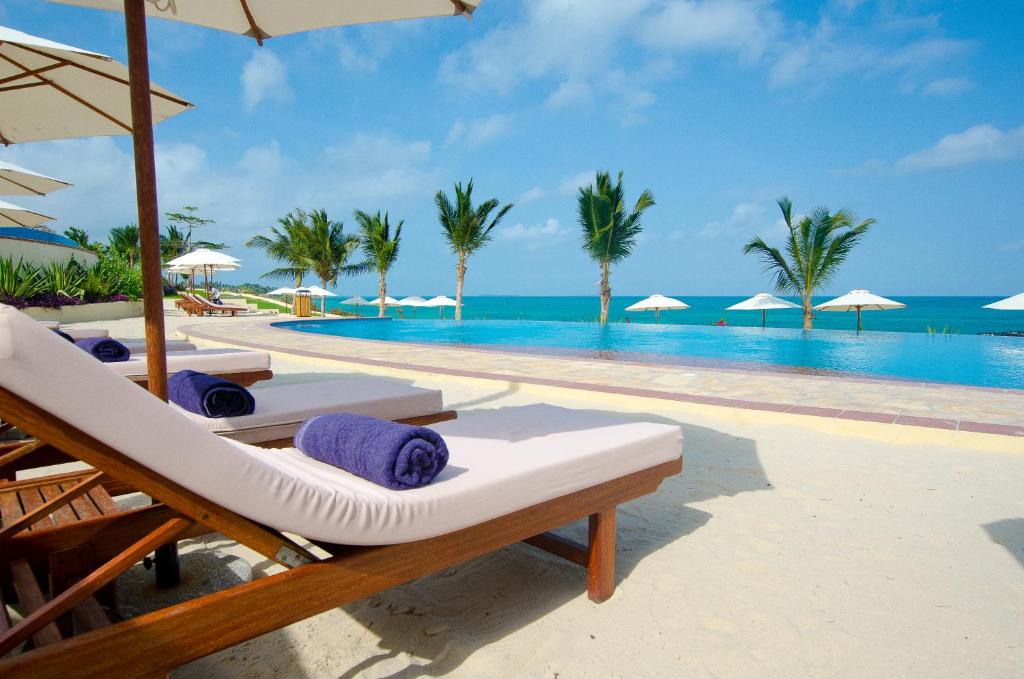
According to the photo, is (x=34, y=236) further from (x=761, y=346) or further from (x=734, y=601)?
(x=734, y=601)

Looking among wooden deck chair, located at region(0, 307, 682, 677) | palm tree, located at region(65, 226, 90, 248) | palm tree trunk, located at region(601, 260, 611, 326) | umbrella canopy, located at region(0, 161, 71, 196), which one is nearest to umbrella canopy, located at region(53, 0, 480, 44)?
wooden deck chair, located at region(0, 307, 682, 677)

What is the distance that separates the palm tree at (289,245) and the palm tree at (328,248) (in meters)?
0.40

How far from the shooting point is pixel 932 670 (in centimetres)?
152

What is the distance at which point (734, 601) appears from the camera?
1.87m

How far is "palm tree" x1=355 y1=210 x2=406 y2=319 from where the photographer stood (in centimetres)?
2594

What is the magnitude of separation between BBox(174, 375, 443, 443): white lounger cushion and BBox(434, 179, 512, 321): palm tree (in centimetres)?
2077

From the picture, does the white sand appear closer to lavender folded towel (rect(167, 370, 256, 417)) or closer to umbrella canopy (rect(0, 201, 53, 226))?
lavender folded towel (rect(167, 370, 256, 417))

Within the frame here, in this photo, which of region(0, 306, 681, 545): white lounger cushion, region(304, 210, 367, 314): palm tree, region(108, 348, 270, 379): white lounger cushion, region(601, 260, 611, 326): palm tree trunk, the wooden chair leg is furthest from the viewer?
region(304, 210, 367, 314): palm tree

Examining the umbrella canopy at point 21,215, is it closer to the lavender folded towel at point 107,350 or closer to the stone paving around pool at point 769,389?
the stone paving around pool at point 769,389

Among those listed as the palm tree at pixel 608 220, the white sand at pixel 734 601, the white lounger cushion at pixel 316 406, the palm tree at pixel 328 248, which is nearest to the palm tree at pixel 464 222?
the palm tree at pixel 608 220

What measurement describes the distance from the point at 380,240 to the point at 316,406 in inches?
957

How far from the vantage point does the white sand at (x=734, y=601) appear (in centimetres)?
157

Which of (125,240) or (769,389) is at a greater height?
(125,240)

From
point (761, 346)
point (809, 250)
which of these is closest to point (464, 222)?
point (809, 250)
